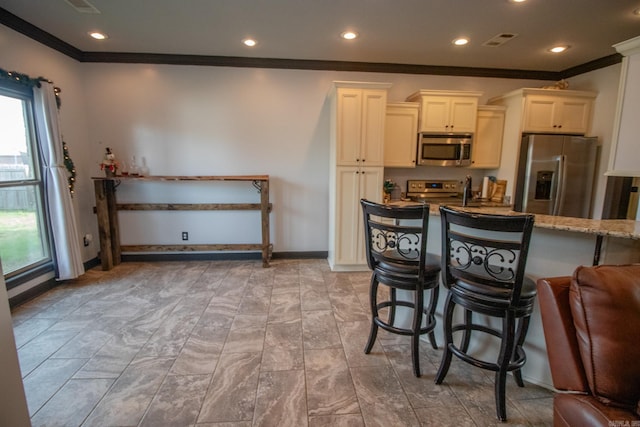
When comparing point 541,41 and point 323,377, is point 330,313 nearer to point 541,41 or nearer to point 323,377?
point 323,377

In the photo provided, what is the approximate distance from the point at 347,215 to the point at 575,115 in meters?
3.28

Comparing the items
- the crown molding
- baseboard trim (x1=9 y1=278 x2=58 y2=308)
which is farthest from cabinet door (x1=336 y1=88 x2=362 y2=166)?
baseboard trim (x1=9 y1=278 x2=58 y2=308)

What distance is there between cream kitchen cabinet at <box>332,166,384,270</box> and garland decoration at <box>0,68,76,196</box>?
306 centimetres

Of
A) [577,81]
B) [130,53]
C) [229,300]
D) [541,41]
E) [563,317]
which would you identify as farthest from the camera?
[577,81]

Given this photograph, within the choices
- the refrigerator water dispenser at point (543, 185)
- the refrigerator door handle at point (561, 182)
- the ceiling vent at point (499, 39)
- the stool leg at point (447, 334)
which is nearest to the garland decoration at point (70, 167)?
the stool leg at point (447, 334)

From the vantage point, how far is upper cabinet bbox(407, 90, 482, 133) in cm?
384

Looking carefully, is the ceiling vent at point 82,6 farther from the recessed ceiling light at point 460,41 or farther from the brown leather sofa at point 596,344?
the brown leather sofa at point 596,344

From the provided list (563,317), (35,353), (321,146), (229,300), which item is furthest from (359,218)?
(35,353)

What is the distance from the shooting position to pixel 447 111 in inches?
152

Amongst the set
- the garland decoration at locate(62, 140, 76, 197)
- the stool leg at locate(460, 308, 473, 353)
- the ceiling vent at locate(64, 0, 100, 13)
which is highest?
the ceiling vent at locate(64, 0, 100, 13)

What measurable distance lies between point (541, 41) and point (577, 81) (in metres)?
1.44

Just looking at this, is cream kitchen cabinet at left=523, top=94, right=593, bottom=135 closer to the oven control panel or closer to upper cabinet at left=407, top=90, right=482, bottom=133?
upper cabinet at left=407, top=90, right=482, bottom=133

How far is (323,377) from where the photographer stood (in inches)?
76.2

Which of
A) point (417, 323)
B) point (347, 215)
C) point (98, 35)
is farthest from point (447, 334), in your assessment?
point (98, 35)
